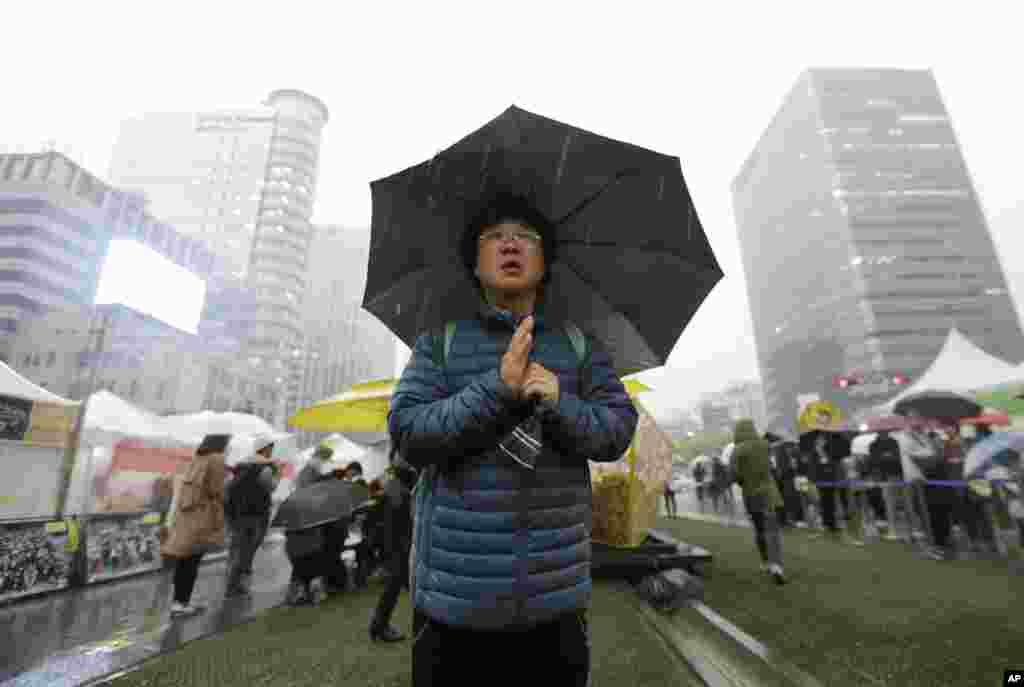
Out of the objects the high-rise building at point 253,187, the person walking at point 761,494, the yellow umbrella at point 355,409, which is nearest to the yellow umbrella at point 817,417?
the person walking at point 761,494

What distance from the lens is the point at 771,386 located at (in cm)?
12131

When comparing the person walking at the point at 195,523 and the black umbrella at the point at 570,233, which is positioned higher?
the black umbrella at the point at 570,233

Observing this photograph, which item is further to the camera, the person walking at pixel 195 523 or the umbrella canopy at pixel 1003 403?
the umbrella canopy at pixel 1003 403

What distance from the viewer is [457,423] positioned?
1.26 m

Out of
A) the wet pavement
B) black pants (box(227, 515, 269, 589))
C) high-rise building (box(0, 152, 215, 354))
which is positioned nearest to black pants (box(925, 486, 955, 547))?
the wet pavement

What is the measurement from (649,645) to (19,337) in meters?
76.8

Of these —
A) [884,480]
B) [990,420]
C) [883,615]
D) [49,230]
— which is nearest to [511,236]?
[883,615]

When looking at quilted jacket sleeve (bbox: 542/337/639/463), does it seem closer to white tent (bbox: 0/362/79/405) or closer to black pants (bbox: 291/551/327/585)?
black pants (bbox: 291/551/327/585)

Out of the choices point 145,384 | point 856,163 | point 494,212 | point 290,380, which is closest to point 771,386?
point 856,163

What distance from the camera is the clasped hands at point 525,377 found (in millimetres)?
1276

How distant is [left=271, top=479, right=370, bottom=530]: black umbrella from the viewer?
17.3 feet

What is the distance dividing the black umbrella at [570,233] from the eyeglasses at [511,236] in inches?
8.0

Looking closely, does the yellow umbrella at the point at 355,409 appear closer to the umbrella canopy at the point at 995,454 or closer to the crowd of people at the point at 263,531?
the crowd of people at the point at 263,531

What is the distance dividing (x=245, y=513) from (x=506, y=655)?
21.3 feet
